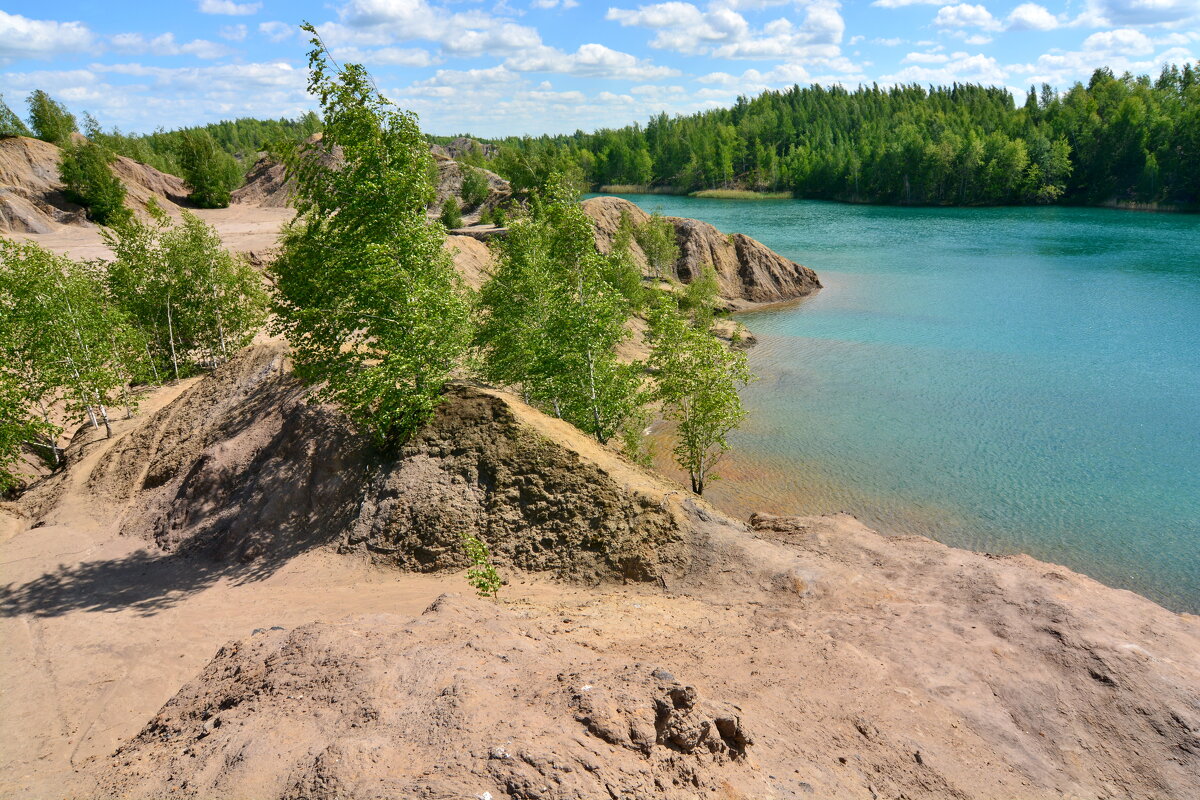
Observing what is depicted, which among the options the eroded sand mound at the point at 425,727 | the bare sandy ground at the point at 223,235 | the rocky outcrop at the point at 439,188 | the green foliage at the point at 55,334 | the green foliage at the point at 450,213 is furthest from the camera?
the rocky outcrop at the point at 439,188

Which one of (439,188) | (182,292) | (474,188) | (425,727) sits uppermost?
(439,188)

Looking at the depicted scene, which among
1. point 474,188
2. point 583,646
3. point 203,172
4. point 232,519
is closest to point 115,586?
point 232,519

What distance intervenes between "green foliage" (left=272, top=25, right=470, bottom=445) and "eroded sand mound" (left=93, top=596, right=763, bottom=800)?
7.11 m

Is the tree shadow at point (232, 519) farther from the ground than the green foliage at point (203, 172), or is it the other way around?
the green foliage at point (203, 172)

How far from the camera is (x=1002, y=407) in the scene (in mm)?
36094

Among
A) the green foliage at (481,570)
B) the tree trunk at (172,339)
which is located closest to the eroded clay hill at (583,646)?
the green foliage at (481,570)

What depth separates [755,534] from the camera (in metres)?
17.4

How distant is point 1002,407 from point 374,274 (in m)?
33.0

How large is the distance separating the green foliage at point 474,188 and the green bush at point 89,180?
33292mm

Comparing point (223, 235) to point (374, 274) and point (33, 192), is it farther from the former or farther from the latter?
point (374, 274)

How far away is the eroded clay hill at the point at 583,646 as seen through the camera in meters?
8.51

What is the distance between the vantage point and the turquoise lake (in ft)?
82.2

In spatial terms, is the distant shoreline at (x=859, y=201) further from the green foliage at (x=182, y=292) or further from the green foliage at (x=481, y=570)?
the green foliage at (x=481, y=570)

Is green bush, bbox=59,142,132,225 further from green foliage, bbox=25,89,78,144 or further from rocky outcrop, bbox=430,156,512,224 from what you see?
rocky outcrop, bbox=430,156,512,224
